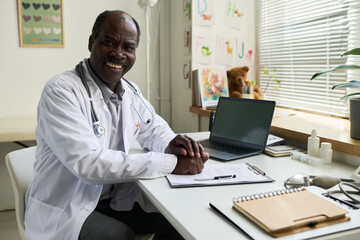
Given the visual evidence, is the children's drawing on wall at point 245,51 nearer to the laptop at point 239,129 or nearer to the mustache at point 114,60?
the laptop at point 239,129

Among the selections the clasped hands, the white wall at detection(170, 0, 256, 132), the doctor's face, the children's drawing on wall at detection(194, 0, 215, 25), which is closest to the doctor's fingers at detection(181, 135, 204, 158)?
the clasped hands

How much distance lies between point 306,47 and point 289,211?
1.70 m

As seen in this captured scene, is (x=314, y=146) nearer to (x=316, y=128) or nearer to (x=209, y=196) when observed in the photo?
(x=316, y=128)

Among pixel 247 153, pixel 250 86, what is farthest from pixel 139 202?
pixel 250 86

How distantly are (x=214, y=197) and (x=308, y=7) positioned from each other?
174 cm

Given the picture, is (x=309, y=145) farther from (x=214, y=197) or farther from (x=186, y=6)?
(x=186, y=6)

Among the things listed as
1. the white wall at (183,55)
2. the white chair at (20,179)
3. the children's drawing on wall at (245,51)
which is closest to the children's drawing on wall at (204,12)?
the white wall at (183,55)

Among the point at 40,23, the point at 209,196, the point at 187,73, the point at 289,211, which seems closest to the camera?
the point at 289,211

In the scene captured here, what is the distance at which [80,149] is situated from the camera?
1104mm

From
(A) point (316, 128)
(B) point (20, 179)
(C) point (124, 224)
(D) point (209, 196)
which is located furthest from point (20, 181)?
(A) point (316, 128)

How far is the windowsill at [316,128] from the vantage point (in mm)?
1399

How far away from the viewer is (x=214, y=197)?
1.01 meters

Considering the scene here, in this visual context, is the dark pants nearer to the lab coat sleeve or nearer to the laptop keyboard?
the lab coat sleeve

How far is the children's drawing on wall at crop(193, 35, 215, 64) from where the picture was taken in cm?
248
